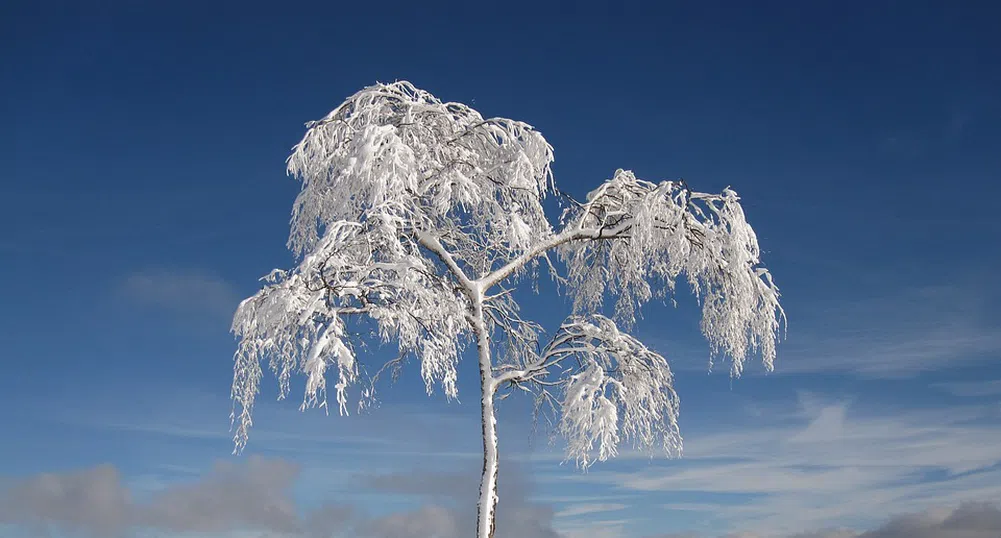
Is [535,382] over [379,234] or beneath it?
beneath

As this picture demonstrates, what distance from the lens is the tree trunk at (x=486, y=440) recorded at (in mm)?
10961

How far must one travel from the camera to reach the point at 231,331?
397 inches

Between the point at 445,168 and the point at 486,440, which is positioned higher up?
the point at 445,168

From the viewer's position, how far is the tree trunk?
10961 mm

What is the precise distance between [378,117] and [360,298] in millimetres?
2888

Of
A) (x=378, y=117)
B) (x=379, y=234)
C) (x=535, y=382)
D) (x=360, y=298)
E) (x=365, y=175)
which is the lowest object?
(x=535, y=382)

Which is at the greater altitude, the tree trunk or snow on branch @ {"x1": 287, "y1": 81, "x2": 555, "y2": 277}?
snow on branch @ {"x1": 287, "y1": 81, "x2": 555, "y2": 277}

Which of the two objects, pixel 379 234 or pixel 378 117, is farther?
pixel 378 117

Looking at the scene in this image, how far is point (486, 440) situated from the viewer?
36.8 ft

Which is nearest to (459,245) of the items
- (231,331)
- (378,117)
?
(378,117)

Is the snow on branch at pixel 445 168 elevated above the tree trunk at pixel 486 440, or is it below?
above

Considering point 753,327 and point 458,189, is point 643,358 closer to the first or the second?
point 753,327

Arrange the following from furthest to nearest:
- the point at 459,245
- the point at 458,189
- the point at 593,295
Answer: the point at 593,295, the point at 459,245, the point at 458,189

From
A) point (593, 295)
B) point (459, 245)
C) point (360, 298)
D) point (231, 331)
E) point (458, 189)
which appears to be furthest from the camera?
point (593, 295)
